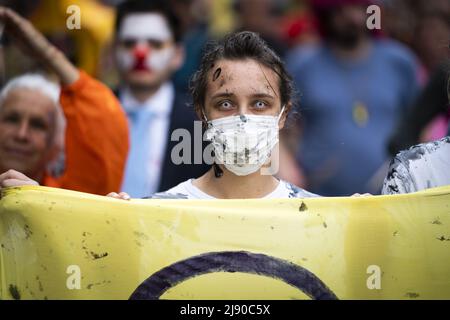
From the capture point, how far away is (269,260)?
4316mm

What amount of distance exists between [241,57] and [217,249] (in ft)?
3.10

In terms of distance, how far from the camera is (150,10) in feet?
25.9

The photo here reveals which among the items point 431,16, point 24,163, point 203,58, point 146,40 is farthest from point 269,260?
point 431,16

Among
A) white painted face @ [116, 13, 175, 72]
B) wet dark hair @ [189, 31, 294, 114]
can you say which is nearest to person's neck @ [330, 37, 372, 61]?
white painted face @ [116, 13, 175, 72]

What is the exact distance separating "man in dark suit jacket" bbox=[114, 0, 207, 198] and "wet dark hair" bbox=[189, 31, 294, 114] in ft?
6.89

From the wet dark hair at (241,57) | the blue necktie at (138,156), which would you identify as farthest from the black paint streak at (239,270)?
the blue necktie at (138,156)

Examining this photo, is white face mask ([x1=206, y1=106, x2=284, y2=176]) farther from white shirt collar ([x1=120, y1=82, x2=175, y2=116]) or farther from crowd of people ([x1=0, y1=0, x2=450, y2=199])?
white shirt collar ([x1=120, y1=82, x2=175, y2=116])

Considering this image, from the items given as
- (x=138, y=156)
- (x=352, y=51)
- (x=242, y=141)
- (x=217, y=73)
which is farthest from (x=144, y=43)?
(x=242, y=141)

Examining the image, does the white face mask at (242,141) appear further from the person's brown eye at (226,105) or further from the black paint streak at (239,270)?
the black paint streak at (239,270)

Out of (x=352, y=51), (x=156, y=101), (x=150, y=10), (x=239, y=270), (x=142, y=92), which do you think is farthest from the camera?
(x=352, y=51)

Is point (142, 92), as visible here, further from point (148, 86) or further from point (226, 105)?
point (226, 105)

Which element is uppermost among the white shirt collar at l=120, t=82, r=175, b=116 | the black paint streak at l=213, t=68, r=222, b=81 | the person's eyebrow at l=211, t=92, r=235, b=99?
the white shirt collar at l=120, t=82, r=175, b=116

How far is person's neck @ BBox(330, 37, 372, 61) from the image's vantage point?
28.2ft

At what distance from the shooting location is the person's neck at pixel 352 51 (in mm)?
8609
